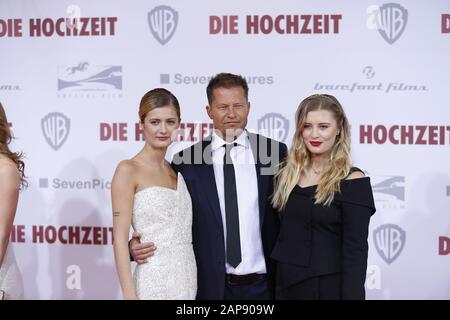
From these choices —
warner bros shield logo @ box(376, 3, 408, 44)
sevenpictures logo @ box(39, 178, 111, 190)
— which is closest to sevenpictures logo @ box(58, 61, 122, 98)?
sevenpictures logo @ box(39, 178, 111, 190)

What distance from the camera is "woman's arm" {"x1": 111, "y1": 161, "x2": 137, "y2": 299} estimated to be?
2.31 metres

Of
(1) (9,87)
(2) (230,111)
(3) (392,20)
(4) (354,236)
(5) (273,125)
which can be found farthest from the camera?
(1) (9,87)

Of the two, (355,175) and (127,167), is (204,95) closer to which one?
(127,167)

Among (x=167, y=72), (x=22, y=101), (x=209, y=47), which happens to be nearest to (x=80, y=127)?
(x=22, y=101)

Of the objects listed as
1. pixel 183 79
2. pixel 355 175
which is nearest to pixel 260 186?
pixel 355 175

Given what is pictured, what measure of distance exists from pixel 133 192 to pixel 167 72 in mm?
1546

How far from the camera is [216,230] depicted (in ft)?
8.11

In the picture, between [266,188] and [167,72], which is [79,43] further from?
[266,188]

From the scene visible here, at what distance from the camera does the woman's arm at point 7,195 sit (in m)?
2.30

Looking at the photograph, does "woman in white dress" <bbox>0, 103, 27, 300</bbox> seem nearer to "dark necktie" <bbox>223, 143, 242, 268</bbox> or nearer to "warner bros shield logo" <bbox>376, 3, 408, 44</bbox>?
"dark necktie" <bbox>223, 143, 242, 268</bbox>

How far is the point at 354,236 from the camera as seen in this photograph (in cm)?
223

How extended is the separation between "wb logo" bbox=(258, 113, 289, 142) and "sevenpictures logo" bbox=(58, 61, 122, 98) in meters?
1.05

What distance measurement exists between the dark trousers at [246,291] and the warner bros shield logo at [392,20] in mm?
1967

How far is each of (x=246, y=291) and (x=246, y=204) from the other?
414 mm
